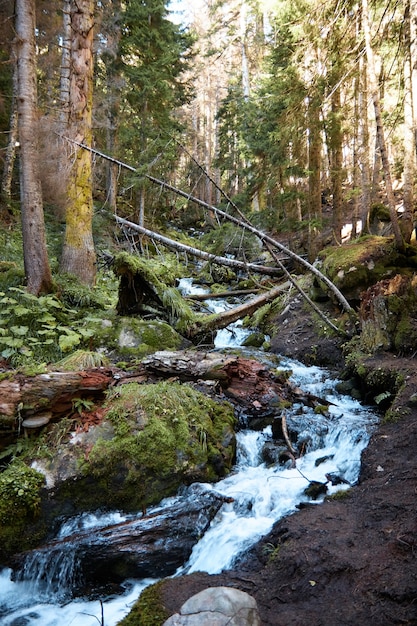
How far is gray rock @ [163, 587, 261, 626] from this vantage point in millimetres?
2381

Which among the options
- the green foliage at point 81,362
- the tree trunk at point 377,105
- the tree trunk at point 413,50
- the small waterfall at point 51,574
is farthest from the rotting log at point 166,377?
the tree trunk at point 413,50

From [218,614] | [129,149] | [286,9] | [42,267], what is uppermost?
[286,9]

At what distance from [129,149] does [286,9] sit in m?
8.08

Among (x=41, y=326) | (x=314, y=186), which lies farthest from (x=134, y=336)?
(x=314, y=186)

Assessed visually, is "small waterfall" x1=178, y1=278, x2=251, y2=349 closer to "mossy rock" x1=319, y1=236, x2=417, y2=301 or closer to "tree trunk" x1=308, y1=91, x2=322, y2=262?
"mossy rock" x1=319, y1=236, x2=417, y2=301

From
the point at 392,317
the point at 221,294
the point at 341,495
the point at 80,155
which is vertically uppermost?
the point at 80,155

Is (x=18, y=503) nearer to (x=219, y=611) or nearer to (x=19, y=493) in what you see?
(x=19, y=493)

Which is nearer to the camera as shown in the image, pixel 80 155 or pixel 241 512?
pixel 241 512

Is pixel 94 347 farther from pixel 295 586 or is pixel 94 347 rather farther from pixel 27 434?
pixel 295 586

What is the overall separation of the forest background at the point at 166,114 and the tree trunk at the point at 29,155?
2cm

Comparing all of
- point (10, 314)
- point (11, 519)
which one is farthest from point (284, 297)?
point (11, 519)

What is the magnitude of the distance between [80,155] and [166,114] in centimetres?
1038

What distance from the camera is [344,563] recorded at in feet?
9.99

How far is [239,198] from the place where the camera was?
56.8 feet
